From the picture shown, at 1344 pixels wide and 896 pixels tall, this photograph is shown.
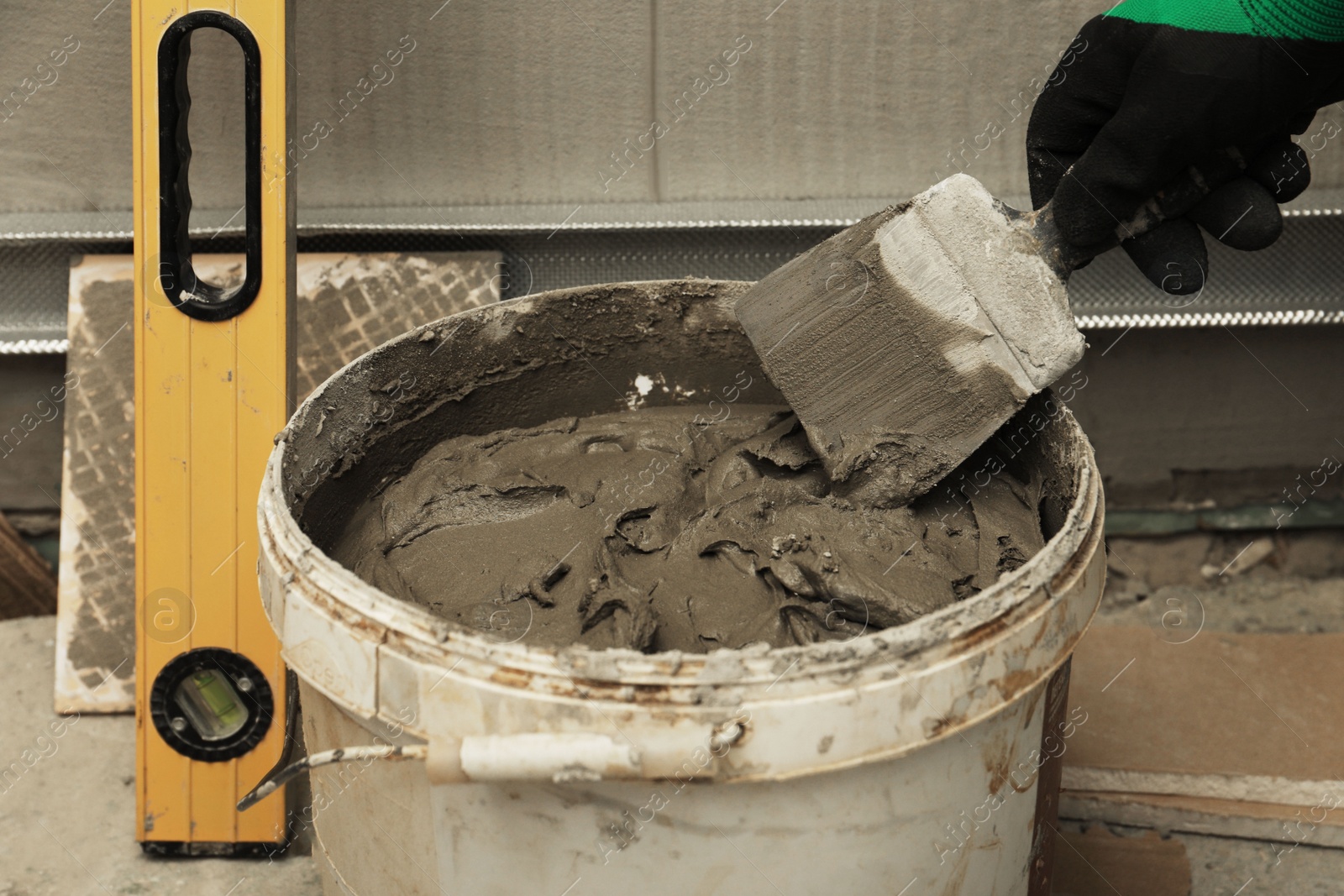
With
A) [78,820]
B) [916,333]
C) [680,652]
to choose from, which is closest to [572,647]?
[680,652]

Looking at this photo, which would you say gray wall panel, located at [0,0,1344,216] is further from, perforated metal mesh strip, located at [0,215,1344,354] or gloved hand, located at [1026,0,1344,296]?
gloved hand, located at [1026,0,1344,296]

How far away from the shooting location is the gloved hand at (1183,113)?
1.37 meters

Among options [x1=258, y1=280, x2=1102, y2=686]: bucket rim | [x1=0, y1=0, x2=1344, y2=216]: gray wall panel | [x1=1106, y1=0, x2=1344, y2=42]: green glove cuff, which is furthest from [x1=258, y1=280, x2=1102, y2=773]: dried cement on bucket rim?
[x1=0, y1=0, x2=1344, y2=216]: gray wall panel

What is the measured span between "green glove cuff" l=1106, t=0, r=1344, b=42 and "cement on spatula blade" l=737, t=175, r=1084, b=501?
31cm

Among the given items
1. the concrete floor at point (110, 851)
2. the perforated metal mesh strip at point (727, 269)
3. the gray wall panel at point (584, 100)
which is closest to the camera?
the concrete floor at point (110, 851)

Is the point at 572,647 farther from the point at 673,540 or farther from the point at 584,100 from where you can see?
the point at 584,100

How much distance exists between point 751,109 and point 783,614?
A: 1.36 metres

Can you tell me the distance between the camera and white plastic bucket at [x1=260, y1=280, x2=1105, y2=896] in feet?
3.70

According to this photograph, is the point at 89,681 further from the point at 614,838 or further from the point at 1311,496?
the point at 1311,496

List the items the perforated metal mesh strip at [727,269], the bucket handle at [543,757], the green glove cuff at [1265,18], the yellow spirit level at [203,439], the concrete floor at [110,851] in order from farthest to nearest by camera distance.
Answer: the perforated metal mesh strip at [727,269] → the concrete floor at [110,851] → the yellow spirit level at [203,439] → the green glove cuff at [1265,18] → the bucket handle at [543,757]

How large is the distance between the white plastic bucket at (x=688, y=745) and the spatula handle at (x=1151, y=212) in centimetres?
30

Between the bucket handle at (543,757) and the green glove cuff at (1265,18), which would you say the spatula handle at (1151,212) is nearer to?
the green glove cuff at (1265,18)

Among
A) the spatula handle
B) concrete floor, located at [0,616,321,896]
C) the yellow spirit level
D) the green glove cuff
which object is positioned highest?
the green glove cuff

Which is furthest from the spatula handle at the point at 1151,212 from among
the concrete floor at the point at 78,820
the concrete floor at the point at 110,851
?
the concrete floor at the point at 78,820
